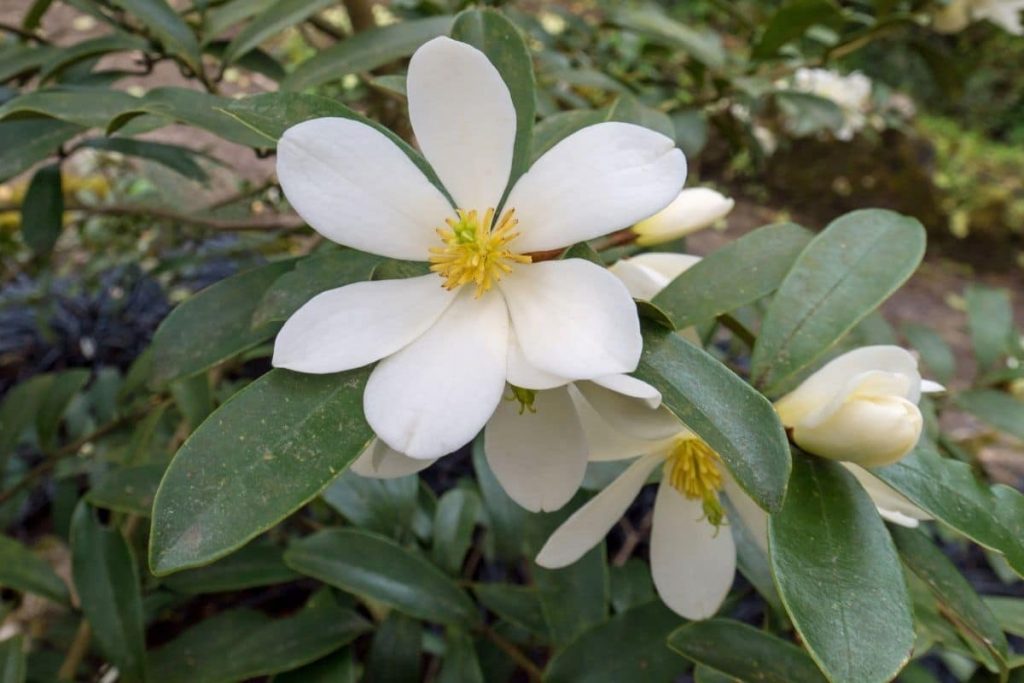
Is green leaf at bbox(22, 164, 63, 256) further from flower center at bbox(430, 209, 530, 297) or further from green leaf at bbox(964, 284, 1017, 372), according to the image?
green leaf at bbox(964, 284, 1017, 372)

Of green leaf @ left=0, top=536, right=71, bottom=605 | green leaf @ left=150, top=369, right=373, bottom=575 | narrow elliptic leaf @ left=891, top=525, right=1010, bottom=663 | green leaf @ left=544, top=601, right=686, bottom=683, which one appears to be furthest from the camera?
green leaf @ left=0, top=536, right=71, bottom=605

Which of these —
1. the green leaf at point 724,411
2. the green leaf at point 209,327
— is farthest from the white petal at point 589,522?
the green leaf at point 209,327

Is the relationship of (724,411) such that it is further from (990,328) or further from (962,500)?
(990,328)

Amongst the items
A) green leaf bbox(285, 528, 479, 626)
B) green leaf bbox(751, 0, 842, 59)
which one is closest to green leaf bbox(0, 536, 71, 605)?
green leaf bbox(285, 528, 479, 626)

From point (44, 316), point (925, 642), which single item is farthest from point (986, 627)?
point (44, 316)

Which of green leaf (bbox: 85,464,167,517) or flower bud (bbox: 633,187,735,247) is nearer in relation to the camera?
flower bud (bbox: 633,187,735,247)

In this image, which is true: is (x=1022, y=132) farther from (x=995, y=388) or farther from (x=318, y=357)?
(x=318, y=357)
